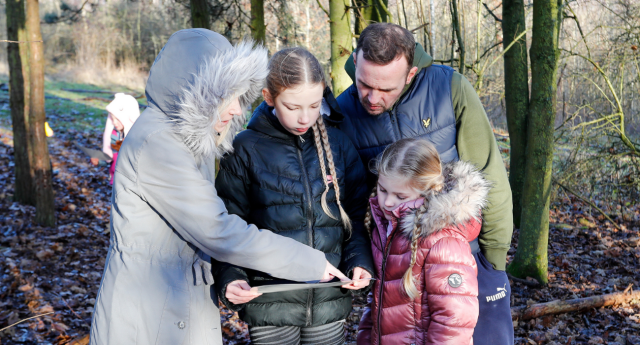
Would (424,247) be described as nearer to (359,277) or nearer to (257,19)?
(359,277)

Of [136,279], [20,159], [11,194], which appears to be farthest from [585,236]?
[11,194]

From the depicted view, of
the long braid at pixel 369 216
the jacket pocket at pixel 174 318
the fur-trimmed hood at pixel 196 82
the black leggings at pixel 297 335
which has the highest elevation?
the fur-trimmed hood at pixel 196 82

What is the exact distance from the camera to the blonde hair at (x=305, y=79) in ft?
6.80

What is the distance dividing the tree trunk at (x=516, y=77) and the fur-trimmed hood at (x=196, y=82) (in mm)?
5739

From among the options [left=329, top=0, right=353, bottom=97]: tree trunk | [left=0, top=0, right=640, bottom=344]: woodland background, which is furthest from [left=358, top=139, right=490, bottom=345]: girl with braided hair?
[left=329, top=0, right=353, bottom=97]: tree trunk

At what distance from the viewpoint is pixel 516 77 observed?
669cm

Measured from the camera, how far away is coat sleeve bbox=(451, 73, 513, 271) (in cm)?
236

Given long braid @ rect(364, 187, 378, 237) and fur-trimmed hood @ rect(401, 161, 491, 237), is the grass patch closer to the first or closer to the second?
long braid @ rect(364, 187, 378, 237)

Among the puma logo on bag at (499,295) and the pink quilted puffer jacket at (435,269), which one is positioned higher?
the pink quilted puffer jacket at (435,269)

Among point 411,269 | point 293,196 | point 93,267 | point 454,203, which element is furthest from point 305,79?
point 93,267

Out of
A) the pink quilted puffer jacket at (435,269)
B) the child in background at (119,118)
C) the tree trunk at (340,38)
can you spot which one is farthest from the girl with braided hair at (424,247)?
the child in background at (119,118)

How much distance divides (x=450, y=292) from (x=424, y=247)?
21cm

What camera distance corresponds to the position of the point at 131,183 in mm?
1759

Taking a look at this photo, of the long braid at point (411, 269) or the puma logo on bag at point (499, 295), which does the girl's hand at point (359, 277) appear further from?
the puma logo on bag at point (499, 295)
